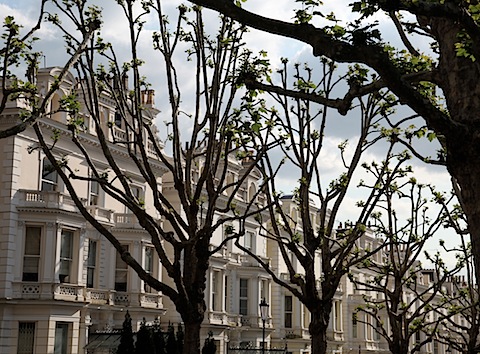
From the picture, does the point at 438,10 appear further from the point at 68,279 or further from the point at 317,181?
the point at 68,279

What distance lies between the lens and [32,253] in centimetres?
3166

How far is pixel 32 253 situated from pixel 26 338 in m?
3.40

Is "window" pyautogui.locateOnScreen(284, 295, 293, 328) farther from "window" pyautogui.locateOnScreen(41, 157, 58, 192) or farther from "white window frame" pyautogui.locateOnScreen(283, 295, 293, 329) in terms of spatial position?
"window" pyautogui.locateOnScreen(41, 157, 58, 192)

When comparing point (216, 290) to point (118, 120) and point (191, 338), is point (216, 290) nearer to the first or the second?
point (118, 120)

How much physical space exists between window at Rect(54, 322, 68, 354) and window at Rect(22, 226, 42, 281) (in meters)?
2.31

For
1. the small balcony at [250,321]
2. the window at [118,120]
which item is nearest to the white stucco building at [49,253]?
the window at [118,120]

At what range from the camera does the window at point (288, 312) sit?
179 ft

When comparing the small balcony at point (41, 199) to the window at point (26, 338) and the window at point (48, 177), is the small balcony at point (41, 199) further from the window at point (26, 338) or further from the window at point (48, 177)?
the window at point (26, 338)

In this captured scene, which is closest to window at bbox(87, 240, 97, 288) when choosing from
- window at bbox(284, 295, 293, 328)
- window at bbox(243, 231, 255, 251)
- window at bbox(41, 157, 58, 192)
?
window at bbox(41, 157, 58, 192)

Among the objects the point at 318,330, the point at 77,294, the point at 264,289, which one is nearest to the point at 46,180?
the point at 77,294

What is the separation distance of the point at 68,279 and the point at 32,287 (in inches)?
81.5

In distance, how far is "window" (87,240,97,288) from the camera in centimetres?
3491

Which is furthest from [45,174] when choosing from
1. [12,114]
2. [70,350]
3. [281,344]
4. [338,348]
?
[338,348]

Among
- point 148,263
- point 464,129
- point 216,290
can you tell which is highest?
point 148,263
